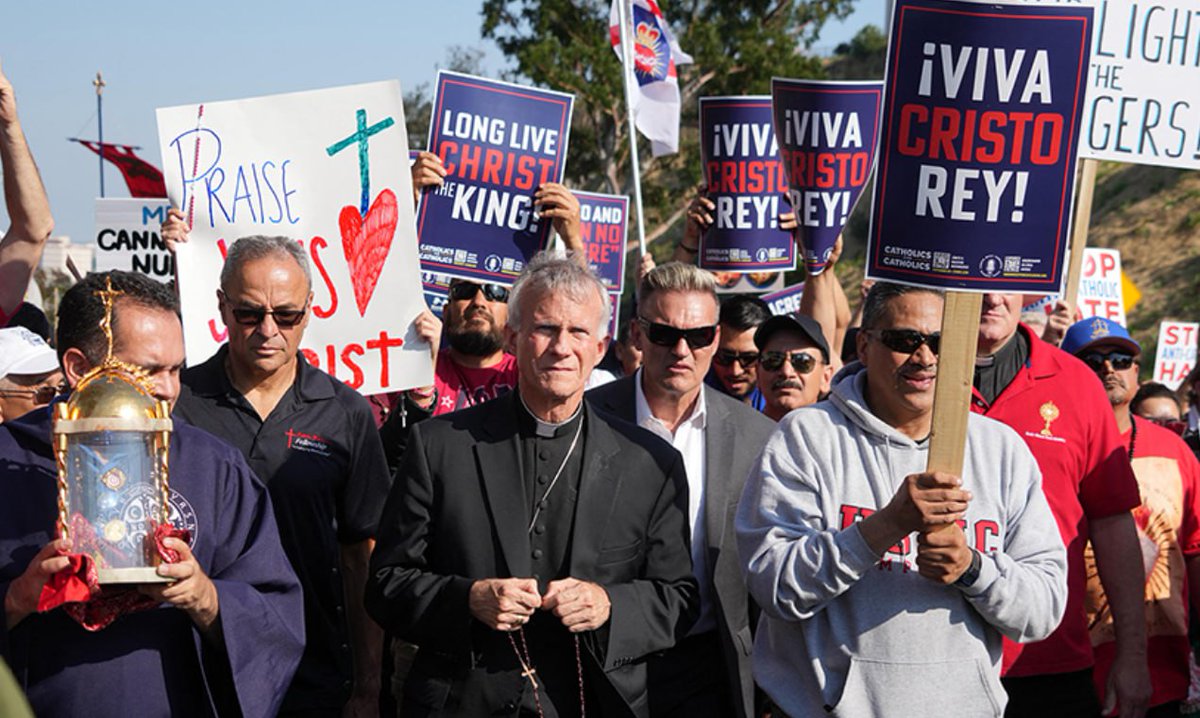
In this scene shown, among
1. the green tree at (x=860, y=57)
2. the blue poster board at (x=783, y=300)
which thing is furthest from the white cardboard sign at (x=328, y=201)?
the green tree at (x=860, y=57)

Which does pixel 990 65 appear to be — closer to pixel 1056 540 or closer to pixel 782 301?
pixel 1056 540

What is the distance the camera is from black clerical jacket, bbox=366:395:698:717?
4020 mm

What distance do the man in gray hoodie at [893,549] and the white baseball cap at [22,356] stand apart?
267 centimetres

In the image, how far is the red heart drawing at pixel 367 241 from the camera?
5.86 m

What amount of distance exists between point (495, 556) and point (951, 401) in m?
1.34

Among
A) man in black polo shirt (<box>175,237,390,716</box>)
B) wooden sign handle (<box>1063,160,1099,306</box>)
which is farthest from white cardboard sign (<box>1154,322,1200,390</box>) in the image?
man in black polo shirt (<box>175,237,390,716</box>)

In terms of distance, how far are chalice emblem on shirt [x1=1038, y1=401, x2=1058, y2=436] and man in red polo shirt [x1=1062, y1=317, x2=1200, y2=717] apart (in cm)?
88

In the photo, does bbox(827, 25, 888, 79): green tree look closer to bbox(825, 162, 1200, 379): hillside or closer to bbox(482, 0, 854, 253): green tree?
bbox(825, 162, 1200, 379): hillside

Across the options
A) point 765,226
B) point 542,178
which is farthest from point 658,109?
point 542,178

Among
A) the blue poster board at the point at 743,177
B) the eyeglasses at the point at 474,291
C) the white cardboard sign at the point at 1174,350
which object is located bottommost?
the white cardboard sign at the point at 1174,350

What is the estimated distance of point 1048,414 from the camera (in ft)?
16.3

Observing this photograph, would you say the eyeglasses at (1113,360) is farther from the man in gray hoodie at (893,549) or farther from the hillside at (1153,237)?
the hillside at (1153,237)

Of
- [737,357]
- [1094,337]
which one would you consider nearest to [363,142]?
[737,357]

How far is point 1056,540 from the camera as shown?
13.5ft
